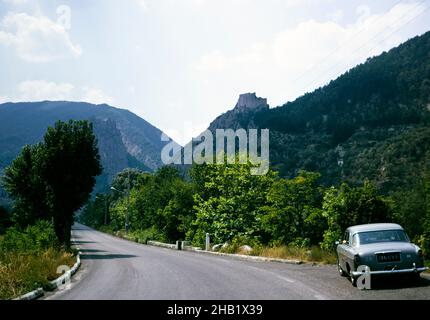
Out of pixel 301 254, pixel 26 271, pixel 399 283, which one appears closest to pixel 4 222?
pixel 301 254

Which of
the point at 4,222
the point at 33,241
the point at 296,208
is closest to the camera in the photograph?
the point at 33,241

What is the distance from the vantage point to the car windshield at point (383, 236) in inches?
454

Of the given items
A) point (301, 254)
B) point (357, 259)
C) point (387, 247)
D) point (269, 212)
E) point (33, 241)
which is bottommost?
point (301, 254)

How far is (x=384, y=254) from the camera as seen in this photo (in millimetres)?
10531

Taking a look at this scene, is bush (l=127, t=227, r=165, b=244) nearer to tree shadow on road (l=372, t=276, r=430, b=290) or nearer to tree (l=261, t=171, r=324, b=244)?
tree (l=261, t=171, r=324, b=244)

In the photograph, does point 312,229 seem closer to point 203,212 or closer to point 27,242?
point 203,212

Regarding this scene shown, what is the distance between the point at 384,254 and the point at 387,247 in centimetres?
28

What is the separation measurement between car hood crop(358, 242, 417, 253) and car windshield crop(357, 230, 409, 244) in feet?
1.15

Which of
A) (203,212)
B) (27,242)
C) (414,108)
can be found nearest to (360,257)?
(27,242)

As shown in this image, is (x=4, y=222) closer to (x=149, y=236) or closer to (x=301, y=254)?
(x=149, y=236)

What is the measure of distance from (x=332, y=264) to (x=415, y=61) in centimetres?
12417

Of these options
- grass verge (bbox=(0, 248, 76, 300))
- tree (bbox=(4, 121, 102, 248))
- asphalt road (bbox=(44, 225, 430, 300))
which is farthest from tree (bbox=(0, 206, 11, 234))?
asphalt road (bbox=(44, 225, 430, 300))

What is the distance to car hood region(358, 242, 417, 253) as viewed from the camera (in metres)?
10.6

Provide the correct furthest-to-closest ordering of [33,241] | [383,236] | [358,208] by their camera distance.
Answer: [33,241], [358,208], [383,236]
